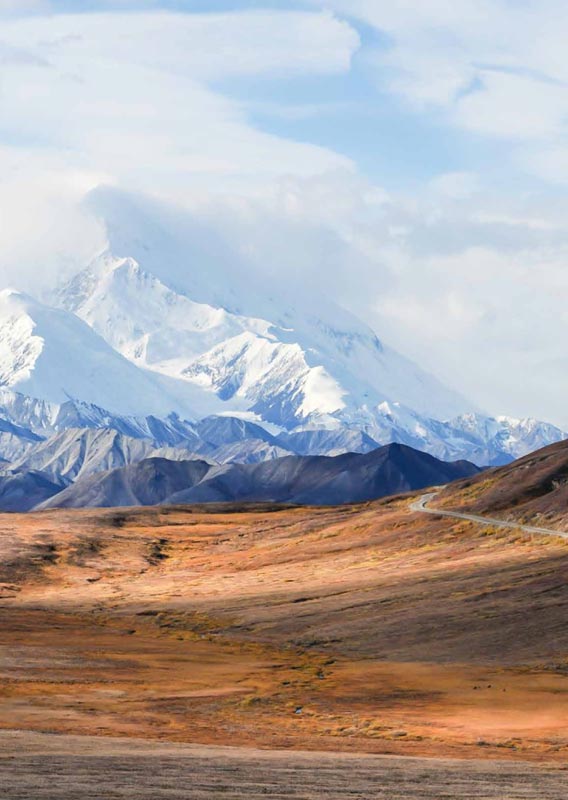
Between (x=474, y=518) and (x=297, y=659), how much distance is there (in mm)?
62399

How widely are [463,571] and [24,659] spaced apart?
44.9 meters

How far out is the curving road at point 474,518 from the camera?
119 meters

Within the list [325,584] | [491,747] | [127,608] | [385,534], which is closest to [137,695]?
[491,747]

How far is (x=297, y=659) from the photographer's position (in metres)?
76.6

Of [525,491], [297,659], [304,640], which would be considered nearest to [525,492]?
[525,491]

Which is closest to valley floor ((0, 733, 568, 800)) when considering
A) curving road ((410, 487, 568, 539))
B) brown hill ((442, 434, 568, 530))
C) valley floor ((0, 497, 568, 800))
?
valley floor ((0, 497, 568, 800))

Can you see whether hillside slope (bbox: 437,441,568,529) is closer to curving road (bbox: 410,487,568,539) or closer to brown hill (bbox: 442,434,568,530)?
brown hill (bbox: 442,434,568,530)

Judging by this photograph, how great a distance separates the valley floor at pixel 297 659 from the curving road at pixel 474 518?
2243 millimetres

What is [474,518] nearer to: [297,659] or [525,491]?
[525,491]

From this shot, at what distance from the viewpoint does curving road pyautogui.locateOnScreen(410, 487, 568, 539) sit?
11881cm

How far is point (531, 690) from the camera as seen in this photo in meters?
64.4

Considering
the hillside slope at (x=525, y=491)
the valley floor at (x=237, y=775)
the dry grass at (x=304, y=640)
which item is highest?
the valley floor at (x=237, y=775)

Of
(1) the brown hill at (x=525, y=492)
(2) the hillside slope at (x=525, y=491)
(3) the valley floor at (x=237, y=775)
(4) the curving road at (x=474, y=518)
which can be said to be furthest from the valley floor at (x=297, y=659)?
(2) the hillside slope at (x=525, y=491)

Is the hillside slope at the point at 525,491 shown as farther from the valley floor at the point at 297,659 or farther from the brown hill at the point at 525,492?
the valley floor at the point at 297,659
